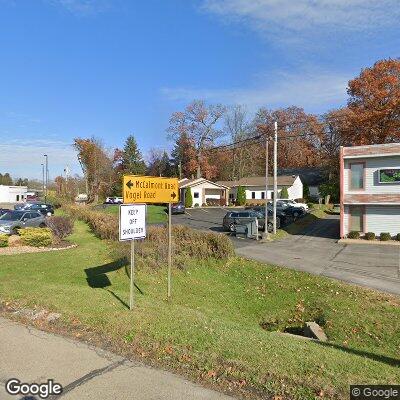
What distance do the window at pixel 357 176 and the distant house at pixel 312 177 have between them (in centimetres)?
3943

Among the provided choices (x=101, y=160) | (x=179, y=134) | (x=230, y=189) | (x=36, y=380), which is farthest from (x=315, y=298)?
(x=101, y=160)

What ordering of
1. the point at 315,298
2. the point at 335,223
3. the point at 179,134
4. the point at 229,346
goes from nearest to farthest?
the point at 229,346 → the point at 315,298 → the point at 335,223 → the point at 179,134

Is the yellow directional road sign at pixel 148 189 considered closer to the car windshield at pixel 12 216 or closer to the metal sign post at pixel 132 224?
the metal sign post at pixel 132 224

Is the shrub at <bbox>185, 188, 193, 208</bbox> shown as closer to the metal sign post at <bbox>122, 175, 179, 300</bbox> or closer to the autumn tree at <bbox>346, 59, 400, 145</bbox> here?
the autumn tree at <bbox>346, 59, 400, 145</bbox>

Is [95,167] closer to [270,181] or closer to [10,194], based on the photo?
[10,194]

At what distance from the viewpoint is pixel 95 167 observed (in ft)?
261

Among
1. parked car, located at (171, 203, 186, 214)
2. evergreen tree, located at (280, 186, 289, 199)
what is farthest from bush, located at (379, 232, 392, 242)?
evergreen tree, located at (280, 186, 289, 199)

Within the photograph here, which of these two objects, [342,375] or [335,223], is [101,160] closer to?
[335,223]

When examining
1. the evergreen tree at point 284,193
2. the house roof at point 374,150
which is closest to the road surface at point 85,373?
the house roof at point 374,150

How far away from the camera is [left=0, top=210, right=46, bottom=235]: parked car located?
2303 centimetres

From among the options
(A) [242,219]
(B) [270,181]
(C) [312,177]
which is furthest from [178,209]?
(C) [312,177]

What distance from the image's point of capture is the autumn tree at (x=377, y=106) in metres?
51.0

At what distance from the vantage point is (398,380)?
484 centimetres

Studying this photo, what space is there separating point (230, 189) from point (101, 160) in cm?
2904
